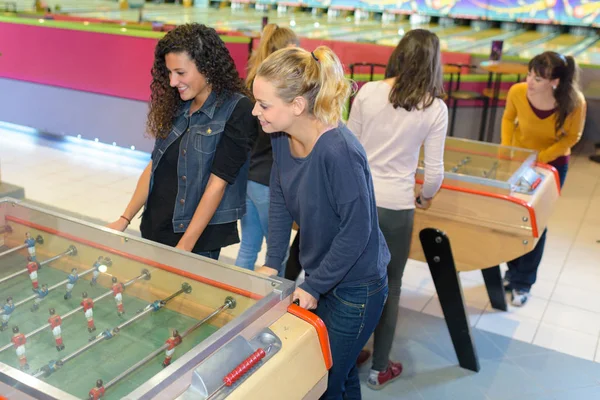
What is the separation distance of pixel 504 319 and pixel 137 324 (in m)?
2.52

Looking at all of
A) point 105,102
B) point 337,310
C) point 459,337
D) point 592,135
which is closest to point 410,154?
point 337,310

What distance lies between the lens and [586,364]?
3154 millimetres

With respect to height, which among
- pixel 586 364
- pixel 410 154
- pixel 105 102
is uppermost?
pixel 410 154

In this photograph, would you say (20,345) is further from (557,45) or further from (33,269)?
(557,45)

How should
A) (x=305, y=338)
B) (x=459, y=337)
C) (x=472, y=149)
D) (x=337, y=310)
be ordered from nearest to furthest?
1. (x=305, y=338)
2. (x=337, y=310)
3. (x=459, y=337)
4. (x=472, y=149)

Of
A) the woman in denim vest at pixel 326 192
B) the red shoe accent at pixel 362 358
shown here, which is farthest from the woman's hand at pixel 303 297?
the red shoe accent at pixel 362 358

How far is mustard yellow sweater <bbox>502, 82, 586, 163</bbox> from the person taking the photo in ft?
12.0

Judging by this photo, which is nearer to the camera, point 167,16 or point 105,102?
point 105,102

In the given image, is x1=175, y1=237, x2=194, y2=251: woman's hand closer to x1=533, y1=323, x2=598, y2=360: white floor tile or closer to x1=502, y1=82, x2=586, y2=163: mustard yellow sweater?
x1=533, y1=323, x2=598, y2=360: white floor tile

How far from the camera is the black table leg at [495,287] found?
11.9ft

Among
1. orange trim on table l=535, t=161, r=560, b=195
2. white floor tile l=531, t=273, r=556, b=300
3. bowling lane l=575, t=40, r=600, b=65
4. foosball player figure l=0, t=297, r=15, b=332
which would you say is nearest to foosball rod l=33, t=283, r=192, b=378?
foosball player figure l=0, t=297, r=15, b=332

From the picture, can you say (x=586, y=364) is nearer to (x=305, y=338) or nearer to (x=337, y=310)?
(x=337, y=310)

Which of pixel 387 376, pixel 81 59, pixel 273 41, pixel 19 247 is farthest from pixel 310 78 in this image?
pixel 81 59

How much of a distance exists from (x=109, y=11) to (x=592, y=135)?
12.5 meters
